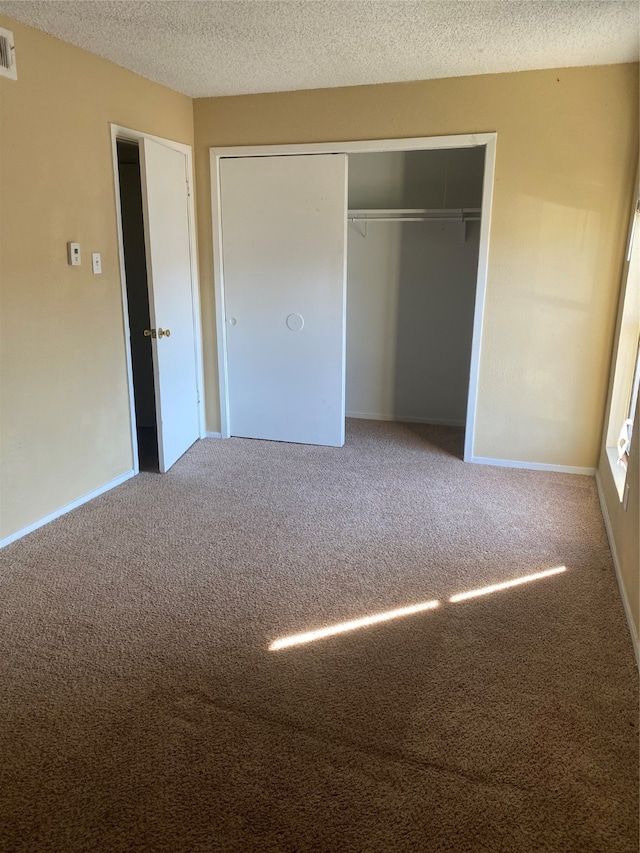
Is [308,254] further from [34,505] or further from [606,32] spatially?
[34,505]

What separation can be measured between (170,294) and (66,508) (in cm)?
152

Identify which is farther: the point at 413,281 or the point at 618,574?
the point at 413,281

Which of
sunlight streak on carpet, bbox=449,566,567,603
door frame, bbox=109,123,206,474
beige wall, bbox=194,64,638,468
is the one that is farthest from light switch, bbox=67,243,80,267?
sunlight streak on carpet, bbox=449,566,567,603

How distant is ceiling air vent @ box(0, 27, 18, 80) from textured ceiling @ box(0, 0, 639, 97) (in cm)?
9

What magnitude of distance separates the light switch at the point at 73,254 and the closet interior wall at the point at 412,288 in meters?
2.45

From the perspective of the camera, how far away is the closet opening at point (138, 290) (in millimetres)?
4418

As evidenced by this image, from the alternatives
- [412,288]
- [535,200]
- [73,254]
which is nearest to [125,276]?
[73,254]

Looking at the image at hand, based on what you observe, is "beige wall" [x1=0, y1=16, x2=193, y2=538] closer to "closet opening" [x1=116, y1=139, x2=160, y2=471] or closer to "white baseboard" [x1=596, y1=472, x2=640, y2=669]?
"closet opening" [x1=116, y1=139, x2=160, y2=471]

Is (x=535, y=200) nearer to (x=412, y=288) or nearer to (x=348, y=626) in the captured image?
(x=412, y=288)

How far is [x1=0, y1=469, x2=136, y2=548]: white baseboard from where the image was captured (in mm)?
2969

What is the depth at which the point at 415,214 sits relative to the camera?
473 cm

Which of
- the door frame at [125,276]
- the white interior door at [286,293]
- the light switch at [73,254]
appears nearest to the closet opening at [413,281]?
the white interior door at [286,293]

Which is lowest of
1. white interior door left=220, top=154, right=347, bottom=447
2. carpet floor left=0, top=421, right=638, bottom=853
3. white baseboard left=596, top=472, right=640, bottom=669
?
carpet floor left=0, top=421, right=638, bottom=853

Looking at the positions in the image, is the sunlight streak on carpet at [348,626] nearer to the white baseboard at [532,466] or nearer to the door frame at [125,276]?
the white baseboard at [532,466]
